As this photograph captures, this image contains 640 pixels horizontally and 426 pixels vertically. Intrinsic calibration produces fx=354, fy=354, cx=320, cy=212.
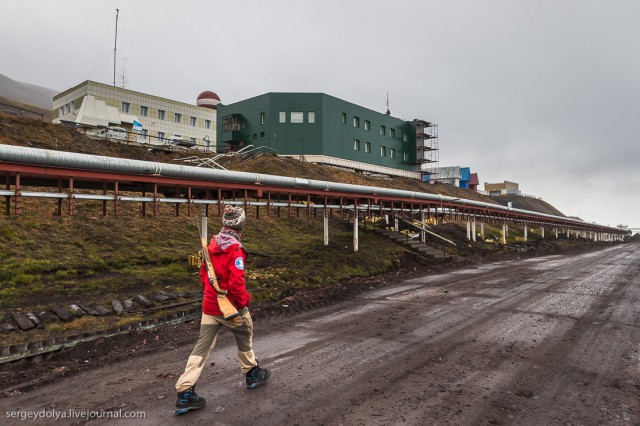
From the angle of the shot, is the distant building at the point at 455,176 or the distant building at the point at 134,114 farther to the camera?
A: the distant building at the point at 455,176

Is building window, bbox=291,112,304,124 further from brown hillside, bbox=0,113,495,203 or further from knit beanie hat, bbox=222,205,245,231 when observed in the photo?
knit beanie hat, bbox=222,205,245,231

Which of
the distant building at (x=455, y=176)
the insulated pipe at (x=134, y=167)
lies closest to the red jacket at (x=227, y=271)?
the insulated pipe at (x=134, y=167)

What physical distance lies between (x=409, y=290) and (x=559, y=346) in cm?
698

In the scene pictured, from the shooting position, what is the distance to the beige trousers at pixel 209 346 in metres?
4.68

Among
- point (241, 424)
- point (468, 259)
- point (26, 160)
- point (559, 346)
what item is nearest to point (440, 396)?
point (241, 424)

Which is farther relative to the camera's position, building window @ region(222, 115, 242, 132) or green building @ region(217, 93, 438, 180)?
building window @ region(222, 115, 242, 132)

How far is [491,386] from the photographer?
544 cm

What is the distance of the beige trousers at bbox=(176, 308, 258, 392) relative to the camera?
15.4 feet

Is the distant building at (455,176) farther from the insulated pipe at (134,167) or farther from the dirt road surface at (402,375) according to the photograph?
the dirt road surface at (402,375)

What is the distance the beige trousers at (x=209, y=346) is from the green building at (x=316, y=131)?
40502mm

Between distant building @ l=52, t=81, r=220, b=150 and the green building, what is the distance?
3270 millimetres

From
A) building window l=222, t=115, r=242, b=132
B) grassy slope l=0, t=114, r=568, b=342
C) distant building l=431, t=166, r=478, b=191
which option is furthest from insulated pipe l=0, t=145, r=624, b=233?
distant building l=431, t=166, r=478, b=191

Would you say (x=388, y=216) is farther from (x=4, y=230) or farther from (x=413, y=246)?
(x=4, y=230)

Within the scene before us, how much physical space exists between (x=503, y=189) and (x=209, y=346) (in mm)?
128692
